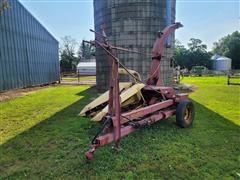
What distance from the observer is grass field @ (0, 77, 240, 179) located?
2594 mm

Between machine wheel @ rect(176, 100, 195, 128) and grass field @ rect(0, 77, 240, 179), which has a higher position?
machine wheel @ rect(176, 100, 195, 128)

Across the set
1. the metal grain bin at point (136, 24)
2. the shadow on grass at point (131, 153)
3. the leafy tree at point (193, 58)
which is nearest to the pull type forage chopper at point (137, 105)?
the shadow on grass at point (131, 153)

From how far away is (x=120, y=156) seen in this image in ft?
9.83

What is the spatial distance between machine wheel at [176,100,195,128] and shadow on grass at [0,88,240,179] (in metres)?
0.14

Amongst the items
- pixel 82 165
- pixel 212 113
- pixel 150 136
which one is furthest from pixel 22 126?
pixel 212 113

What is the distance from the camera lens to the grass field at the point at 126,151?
2.59 meters

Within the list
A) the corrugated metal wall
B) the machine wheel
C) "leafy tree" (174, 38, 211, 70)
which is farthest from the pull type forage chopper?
"leafy tree" (174, 38, 211, 70)

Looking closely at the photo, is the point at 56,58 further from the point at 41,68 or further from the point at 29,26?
Answer: the point at 29,26

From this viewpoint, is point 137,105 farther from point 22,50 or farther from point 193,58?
point 193,58

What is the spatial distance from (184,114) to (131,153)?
175 centimetres

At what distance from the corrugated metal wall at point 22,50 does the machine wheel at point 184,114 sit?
9.88 meters

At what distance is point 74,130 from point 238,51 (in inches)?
2039

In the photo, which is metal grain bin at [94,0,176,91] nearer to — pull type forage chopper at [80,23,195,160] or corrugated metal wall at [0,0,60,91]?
pull type forage chopper at [80,23,195,160]

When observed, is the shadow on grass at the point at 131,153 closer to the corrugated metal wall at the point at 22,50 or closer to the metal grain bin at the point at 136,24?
the metal grain bin at the point at 136,24
